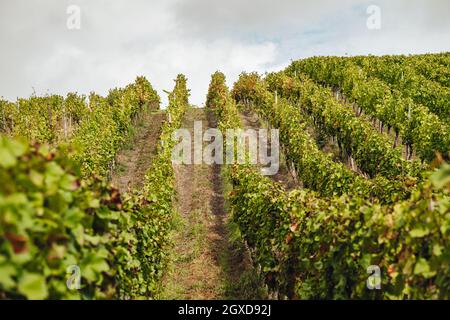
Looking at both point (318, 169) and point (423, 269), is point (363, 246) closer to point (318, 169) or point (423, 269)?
point (423, 269)

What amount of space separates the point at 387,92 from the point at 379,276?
23.4 meters

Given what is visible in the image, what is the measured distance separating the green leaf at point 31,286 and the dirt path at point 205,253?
26.2 feet

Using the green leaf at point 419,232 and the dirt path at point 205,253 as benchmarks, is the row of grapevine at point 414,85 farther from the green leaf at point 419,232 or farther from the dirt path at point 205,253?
the green leaf at point 419,232

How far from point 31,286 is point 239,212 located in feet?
35.3

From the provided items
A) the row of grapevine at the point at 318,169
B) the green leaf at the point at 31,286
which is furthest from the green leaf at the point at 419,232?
the green leaf at the point at 31,286

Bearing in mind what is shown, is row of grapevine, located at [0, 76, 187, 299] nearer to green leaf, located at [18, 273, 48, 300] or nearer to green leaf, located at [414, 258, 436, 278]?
green leaf, located at [18, 273, 48, 300]

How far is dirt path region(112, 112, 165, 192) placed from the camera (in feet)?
73.4

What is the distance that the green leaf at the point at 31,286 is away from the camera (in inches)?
117

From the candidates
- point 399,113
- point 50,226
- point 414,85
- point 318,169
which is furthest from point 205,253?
point 414,85

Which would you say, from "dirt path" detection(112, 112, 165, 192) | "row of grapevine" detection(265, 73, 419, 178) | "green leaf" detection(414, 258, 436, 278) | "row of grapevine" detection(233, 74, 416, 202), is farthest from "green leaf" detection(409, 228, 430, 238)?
"dirt path" detection(112, 112, 165, 192)

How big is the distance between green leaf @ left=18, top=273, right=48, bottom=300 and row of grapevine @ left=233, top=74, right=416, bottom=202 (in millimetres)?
4212
